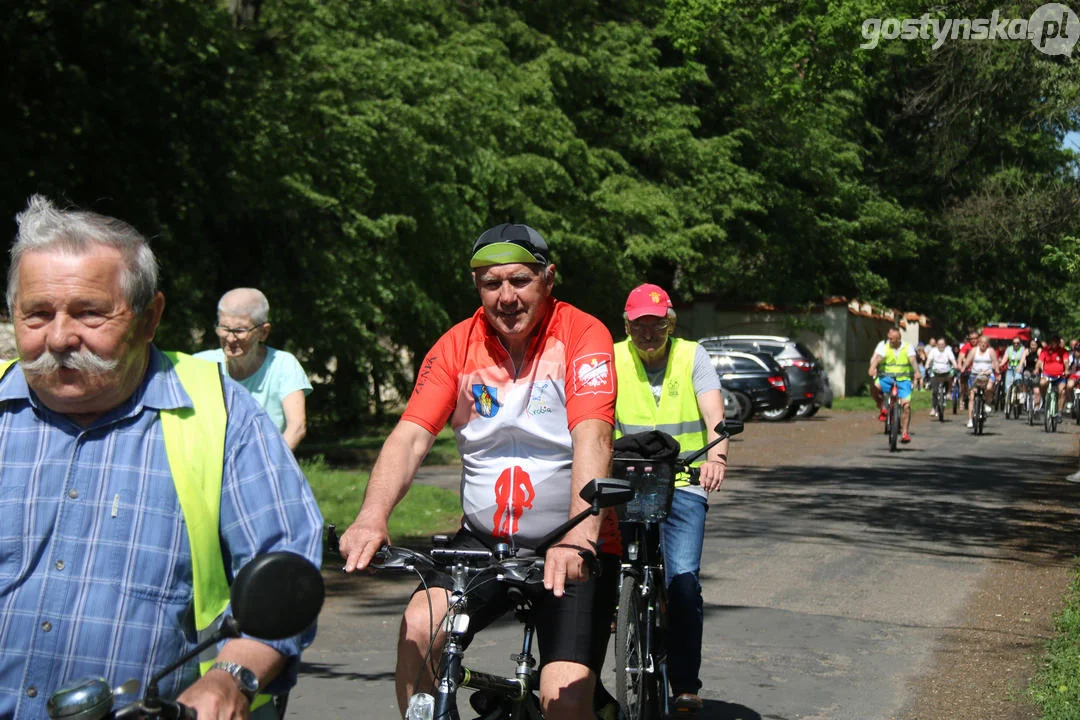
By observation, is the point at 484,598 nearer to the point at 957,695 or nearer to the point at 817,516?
the point at 957,695

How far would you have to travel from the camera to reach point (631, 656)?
5660 mm

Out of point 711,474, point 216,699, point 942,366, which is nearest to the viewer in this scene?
point 216,699

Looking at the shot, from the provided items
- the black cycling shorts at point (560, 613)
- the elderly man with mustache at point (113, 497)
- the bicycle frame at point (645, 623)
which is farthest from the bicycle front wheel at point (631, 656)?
the elderly man with mustache at point (113, 497)

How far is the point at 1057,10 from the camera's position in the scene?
44.5 feet

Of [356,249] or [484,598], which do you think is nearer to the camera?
[484,598]

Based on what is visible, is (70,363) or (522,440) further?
(522,440)

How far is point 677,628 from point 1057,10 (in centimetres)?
943

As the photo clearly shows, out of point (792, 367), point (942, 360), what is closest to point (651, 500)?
point (942, 360)

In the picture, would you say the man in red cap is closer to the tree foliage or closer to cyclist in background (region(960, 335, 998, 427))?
the tree foliage

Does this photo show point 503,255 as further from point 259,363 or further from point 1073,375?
point 1073,375

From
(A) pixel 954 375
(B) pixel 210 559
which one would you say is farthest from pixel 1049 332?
(B) pixel 210 559

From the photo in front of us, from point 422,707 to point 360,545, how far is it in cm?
44

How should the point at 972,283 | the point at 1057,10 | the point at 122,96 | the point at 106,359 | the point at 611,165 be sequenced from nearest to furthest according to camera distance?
1. the point at 106,359
2. the point at 1057,10
3. the point at 122,96
4. the point at 611,165
5. the point at 972,283

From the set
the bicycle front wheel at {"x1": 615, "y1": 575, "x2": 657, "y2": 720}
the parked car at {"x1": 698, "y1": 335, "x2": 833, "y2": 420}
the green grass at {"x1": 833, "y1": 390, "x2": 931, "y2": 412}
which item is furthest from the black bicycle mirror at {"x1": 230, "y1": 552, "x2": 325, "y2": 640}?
the green grass at {"x1": 833, "y1": 390, "x2": 931, "y2": 412}
